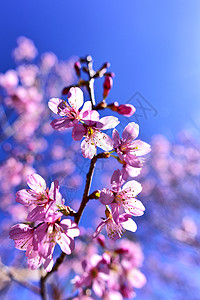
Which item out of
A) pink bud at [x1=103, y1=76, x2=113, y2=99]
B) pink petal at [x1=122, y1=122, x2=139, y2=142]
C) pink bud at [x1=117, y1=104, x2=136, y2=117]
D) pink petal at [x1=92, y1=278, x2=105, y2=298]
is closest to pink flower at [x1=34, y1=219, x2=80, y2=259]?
pink petal at [x1=122, y1=122, x2=139, y2=142]

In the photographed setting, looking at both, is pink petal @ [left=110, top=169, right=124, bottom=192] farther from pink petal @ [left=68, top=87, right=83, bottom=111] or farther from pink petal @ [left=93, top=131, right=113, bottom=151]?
pink petal @ [left=68, top=87, right=83, bottom=111]

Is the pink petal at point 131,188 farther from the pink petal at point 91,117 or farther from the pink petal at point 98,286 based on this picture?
the pink petal at point 98,286

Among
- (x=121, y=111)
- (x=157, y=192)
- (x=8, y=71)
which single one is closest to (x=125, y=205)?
(x=121, y=111)

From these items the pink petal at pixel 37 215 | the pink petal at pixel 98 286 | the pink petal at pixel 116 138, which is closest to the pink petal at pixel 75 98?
the pink petal at pixel 116 138

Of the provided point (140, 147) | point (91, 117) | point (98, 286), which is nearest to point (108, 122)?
point (91, 117)

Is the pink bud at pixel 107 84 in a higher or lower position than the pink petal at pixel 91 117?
higher

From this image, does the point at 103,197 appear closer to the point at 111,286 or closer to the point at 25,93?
the point at 111,286
